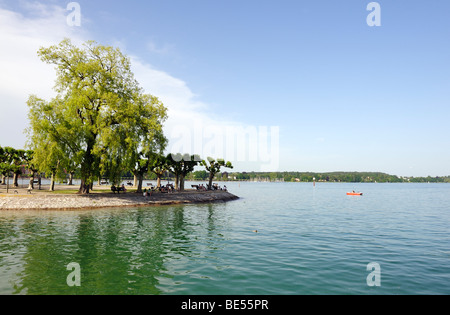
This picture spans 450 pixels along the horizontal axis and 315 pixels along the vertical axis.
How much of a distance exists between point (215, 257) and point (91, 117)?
3562 cm

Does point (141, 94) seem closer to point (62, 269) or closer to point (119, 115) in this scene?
point (119, 115)

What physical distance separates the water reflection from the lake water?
0.19 ft

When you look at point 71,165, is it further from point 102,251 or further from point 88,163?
point 102,251

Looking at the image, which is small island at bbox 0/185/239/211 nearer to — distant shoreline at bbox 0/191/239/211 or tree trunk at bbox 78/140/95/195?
distant shoreline at bbox 0/191/239/211

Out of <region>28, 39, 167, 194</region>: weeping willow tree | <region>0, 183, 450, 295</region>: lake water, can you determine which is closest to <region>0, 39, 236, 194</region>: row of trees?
<region>28, 39, 167, 194</region>: weeping willow tree

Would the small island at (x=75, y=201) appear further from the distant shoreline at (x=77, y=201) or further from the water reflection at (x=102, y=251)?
the water reflection at (x=102, y=251)

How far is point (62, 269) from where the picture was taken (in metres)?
14.8

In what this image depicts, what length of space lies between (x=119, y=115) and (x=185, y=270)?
112ft

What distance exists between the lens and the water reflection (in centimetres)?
1291

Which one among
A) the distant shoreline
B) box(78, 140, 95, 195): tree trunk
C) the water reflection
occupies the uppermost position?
box(78, 140, 95, 195): tree trunk

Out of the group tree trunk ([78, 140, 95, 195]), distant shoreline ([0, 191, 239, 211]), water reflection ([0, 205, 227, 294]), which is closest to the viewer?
water reflection ([0, 205, 227, 294])

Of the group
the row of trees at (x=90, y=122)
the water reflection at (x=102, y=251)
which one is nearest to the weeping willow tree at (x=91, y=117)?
the row of trees at (x=90, y=122)

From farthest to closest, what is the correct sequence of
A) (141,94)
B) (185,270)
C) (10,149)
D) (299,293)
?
(10,149)
(141,94)
(185,270)
(299,293)
